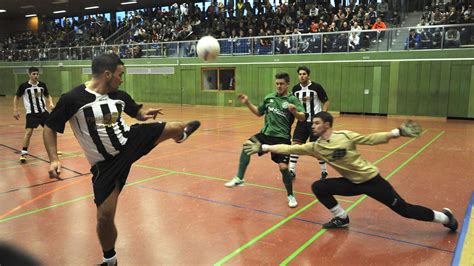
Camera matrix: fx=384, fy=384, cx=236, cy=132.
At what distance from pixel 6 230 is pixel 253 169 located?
4.91 metres

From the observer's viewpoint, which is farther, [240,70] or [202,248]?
[240,70]

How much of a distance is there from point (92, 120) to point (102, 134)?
16 centimetres

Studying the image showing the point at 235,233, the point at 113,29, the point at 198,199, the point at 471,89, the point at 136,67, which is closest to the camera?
the point at 235,233

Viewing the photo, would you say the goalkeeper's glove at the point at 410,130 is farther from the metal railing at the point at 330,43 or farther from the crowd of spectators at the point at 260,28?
the crowd of spectators at the point at 260,28

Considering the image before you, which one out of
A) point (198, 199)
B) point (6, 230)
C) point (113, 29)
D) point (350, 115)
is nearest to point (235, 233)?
point (198, 199)

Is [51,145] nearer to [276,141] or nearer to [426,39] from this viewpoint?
[276,141]

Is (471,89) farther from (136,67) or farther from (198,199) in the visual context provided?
(136,67)

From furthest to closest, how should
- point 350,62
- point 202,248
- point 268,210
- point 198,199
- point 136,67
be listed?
point 136,67
point 350,62
point 198,199
point 268,210
point 202,248

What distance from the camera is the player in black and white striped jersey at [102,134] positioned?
11.9 feet

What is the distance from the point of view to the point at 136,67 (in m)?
29.2

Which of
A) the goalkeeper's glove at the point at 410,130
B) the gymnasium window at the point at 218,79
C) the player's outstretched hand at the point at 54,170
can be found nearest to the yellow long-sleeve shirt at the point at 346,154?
the goalkeeper's glove at the point at 410,130

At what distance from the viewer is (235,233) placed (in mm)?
4926

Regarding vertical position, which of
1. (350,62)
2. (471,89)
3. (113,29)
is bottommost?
(471,89)

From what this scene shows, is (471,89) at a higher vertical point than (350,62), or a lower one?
lower
